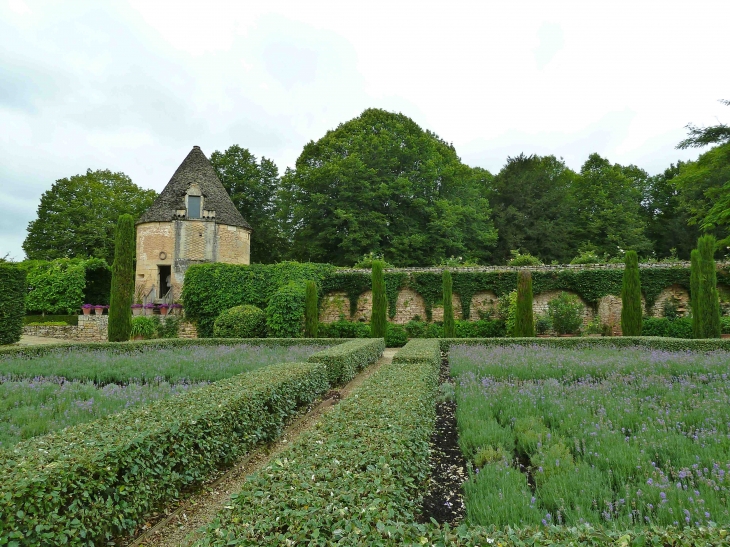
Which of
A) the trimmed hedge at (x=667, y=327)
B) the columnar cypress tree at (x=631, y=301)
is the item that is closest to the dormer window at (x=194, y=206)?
the columnar cypress tree at (x=631, y=301)

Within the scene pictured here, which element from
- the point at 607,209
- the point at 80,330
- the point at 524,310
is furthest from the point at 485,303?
the point at 80,330

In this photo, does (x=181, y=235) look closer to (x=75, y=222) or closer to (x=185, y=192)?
(x=185, y=192)

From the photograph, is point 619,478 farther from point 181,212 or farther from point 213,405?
point 181,212

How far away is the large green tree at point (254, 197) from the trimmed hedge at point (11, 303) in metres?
17.9

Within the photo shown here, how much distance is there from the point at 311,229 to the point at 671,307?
1874 cm

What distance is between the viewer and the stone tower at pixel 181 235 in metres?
23.2

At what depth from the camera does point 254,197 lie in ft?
105

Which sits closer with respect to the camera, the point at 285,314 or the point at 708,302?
the point at 708,302

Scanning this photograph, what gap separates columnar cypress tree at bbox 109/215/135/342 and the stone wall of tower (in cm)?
876

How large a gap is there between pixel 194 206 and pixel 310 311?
11361mm

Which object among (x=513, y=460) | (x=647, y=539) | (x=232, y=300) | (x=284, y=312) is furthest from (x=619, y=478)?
(x=232, y=300)

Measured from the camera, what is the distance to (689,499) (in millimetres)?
2611

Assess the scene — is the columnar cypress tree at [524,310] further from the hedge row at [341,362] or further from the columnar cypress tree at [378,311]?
the hedge row at [341,362]

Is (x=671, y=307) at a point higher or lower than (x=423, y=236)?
lower
